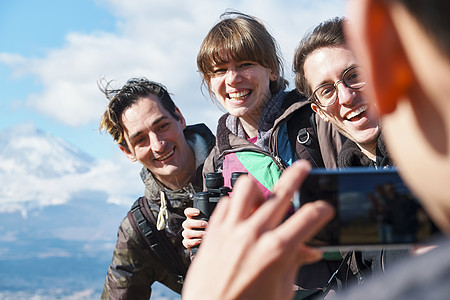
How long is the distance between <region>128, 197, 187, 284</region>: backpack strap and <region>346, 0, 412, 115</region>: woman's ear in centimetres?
449

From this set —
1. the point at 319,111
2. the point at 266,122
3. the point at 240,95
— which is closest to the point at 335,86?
the point at 319,111

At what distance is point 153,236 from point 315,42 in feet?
8.64

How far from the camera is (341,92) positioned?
349 cm

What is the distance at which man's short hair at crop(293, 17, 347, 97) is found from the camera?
3.76 meters

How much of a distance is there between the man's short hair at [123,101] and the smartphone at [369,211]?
479cm

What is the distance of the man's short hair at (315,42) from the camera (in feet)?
12.3

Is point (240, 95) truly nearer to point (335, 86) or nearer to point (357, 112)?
point (335, 86)

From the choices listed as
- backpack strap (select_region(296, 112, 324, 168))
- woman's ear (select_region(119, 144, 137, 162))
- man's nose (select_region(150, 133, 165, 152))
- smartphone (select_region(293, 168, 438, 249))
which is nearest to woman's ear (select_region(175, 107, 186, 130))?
man's nose (select_region(150, 133, 165, 152))

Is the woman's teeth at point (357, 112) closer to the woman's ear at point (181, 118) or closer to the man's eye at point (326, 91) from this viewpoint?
the man's eye at point (326, 91)

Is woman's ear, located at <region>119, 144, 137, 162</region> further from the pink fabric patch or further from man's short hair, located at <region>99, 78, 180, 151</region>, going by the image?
the pink fabric patch

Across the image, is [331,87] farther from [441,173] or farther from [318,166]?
[441,173]

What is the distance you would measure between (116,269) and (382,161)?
3.69 metres

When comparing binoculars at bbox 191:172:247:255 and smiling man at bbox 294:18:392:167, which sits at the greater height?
smiling man at bbox 294:18:392:167

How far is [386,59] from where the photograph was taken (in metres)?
0.82
